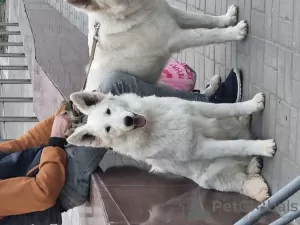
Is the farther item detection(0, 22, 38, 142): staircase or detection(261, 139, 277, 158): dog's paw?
detection(0, 22, 38, 142): staircase

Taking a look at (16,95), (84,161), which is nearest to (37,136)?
(84,161)

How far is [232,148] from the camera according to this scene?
4.77m

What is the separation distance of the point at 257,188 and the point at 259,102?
2.19 feet

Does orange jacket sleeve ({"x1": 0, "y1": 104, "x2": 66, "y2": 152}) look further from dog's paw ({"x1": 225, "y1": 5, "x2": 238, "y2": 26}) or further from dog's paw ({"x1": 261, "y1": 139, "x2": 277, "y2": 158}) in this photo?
dog's paw ({"x1": 261, "y1": 139, "x2": 277, "y2": 158})

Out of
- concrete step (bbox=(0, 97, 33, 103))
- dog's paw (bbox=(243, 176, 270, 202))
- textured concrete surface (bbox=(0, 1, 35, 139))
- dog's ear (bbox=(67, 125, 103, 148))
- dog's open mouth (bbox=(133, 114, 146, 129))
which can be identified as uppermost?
dog's open mouth (bbox=(133, 114, 146, 129))

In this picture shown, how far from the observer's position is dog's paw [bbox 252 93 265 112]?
16.2 ft

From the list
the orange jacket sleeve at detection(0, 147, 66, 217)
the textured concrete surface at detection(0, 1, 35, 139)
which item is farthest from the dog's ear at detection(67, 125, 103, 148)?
the textured concrete surface at detection(0, 1, 35, 139)

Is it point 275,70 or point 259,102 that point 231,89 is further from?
point 275,70

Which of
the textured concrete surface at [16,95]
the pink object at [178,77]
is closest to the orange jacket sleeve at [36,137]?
the pink object at [178,77]

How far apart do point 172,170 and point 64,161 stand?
2.98 feet

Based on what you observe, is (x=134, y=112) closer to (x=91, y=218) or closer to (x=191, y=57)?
(x=91, y=218)

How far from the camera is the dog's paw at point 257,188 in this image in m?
4.69

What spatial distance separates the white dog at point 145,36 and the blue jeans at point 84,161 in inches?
8.5

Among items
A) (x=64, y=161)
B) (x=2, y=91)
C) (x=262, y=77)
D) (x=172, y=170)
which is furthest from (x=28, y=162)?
(x=2, y=91)
